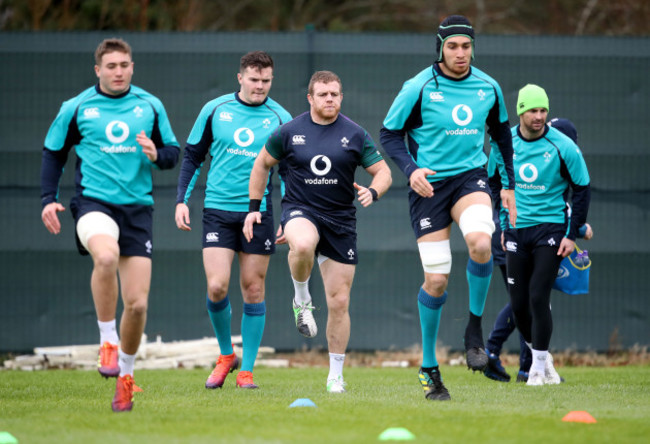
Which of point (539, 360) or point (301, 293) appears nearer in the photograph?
point (301, 293)

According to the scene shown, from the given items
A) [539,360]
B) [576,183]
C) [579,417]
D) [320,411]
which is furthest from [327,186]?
[579,417]

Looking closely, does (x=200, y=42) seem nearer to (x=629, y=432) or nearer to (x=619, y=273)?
(x=619, y=273)

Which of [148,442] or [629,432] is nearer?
[148,442]

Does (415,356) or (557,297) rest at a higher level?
(557,297)

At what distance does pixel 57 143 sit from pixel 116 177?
0.48m

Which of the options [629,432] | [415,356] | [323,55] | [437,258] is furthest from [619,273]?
[629,432]

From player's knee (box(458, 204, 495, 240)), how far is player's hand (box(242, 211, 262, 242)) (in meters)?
1.66

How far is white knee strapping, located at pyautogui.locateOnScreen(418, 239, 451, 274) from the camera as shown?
6.79 meters

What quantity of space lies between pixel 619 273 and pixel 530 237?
128 inches

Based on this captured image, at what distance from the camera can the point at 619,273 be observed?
11047 mm

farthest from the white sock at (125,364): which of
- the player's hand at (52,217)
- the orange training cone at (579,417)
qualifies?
the orange training cone at (579,417)

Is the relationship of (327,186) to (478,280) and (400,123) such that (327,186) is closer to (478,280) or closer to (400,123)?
(400,123)

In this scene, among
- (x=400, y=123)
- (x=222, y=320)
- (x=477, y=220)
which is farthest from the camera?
(x=222, y=320)

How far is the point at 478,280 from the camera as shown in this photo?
284 inches
